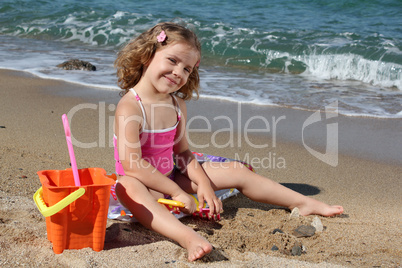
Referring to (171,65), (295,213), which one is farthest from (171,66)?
(295,213)

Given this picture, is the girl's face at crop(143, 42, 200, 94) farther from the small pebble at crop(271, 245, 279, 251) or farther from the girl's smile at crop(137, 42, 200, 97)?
the small pebble at crop(271, 245, 279, 251)

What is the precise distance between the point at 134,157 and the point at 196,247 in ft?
2.29

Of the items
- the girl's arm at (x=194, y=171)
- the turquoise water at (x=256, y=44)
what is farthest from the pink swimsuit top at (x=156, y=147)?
the turquoise water at (x=256, y=44)

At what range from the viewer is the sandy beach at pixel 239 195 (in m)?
2.33

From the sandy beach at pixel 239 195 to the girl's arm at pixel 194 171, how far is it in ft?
0.48

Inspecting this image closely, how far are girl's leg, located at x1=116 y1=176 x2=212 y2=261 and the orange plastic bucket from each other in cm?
36

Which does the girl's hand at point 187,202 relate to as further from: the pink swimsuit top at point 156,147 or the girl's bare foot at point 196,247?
the girl's bare foot at point 196,247

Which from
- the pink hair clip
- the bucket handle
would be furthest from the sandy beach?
the pink hair clip

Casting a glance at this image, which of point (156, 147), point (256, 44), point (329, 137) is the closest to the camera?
point (156, 147)

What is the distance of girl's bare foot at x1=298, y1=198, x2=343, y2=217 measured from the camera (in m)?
2.98

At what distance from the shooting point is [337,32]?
31.5 ft

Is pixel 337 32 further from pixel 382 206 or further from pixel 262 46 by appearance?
pixel 382 206

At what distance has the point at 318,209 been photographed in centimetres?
302

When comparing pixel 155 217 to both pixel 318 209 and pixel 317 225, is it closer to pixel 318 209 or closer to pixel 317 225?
pixel 317 225
